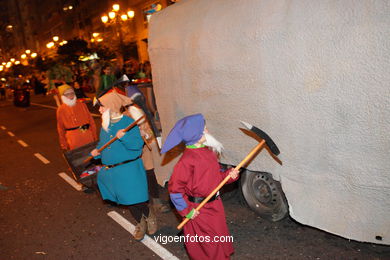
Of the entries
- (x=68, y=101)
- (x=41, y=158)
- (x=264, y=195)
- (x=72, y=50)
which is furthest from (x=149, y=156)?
(x=72, y=50)

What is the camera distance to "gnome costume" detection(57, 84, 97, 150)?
5.97m

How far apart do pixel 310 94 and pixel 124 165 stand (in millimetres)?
2298

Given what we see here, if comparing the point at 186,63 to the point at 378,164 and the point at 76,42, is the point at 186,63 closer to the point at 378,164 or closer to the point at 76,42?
the point at 378,164

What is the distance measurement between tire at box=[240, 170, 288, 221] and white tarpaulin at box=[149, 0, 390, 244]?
1.73 ft

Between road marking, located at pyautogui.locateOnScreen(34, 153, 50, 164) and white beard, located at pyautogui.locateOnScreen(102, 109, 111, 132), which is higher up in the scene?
white beard, located at pyautogui.locateOnScreen(102, 109, 111, 132)

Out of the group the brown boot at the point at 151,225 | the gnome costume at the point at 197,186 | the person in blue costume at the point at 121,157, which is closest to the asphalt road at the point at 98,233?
the brown boot at the point at 151,225

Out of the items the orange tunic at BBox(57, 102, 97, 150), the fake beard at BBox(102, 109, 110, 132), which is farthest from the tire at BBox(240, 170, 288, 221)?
the orange tunic at BBox(57, 102, 97, 150)

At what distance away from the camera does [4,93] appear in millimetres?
36719

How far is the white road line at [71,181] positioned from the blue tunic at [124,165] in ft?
8.09

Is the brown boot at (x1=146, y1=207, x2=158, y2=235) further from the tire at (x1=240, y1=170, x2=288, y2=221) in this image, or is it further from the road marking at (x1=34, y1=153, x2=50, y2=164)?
the road marking at (x1=34, y1=153, x2=50, y2=164)

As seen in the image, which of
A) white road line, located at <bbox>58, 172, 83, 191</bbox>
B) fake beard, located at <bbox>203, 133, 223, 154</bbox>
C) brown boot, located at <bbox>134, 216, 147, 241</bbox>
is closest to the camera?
fake beard, located at <bbox>203, 133, 223, 154</bbox>

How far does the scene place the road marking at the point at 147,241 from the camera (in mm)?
3825

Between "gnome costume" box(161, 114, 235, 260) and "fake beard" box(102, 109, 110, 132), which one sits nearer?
"gnome costume" box(161, 114, 235, 260)

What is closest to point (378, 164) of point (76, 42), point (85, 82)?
point (85, 82)
